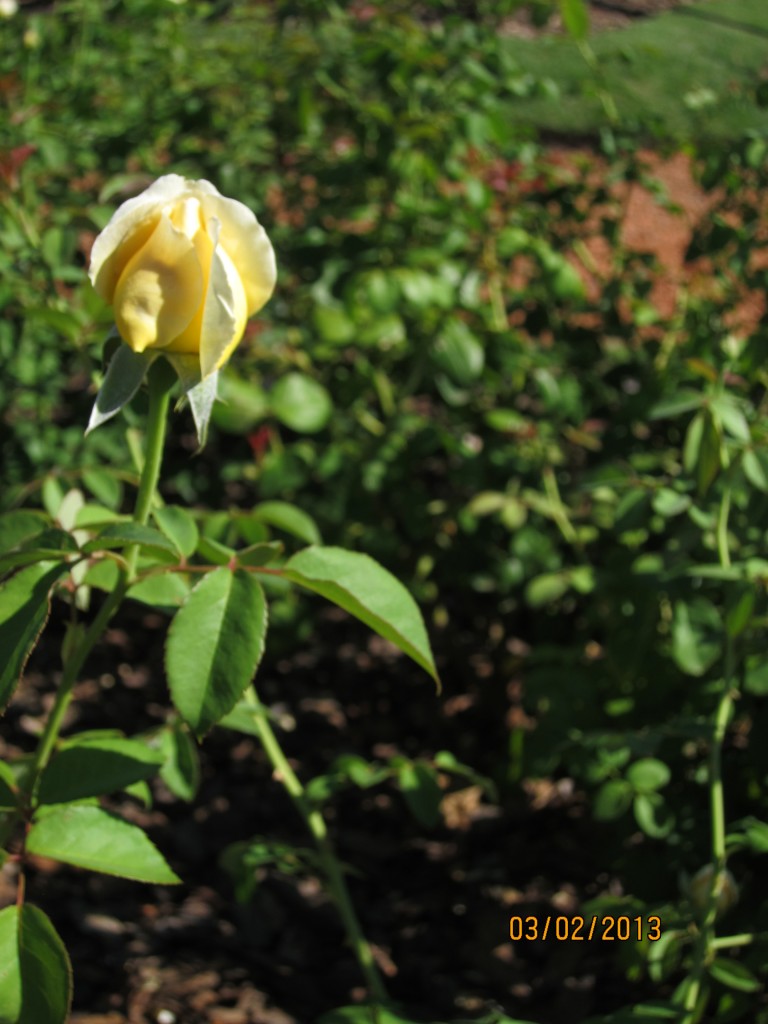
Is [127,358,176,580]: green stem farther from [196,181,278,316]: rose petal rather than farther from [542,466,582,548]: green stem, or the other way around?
[542,466,582,548]: green stem

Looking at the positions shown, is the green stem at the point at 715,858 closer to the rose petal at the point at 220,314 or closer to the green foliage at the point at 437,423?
the green foliage at the point at 437,423

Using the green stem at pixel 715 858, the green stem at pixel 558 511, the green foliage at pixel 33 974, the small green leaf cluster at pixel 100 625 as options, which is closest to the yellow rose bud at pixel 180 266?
the small green leaf cluster at pixel 100 625

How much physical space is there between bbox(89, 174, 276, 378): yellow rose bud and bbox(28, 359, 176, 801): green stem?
0.06m

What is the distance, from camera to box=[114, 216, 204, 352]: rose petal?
2.47 feet

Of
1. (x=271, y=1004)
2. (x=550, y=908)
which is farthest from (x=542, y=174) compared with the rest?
(x=271, y=1004)

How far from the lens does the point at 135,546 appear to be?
0.85 metres

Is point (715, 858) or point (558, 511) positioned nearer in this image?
point (715, 858)

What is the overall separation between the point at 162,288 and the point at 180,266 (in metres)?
0.02

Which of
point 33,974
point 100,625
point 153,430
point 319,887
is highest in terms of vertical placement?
point 153,430

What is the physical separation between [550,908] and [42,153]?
64.9 inches

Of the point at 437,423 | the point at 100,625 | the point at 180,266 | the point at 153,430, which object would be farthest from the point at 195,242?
the point at 437,423
